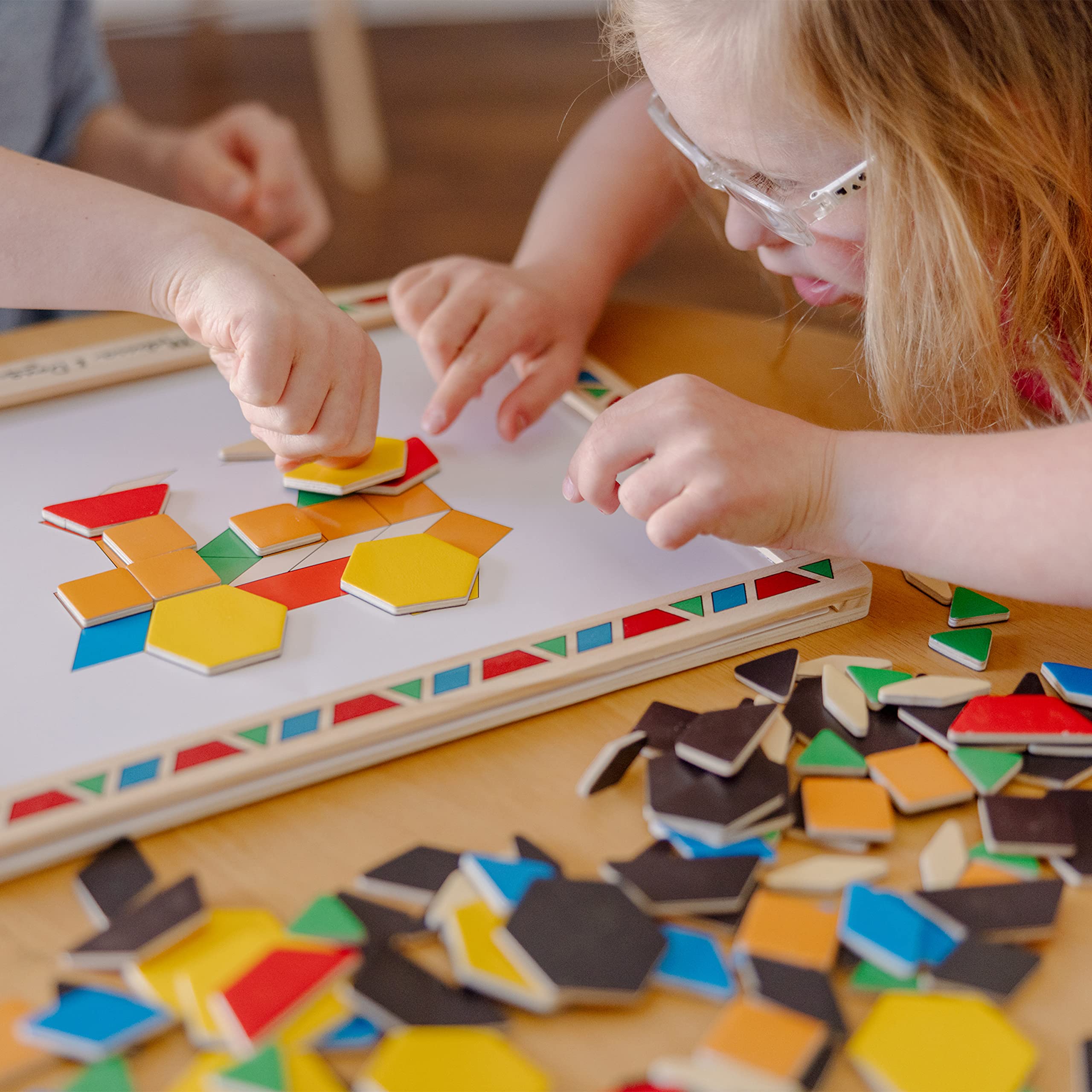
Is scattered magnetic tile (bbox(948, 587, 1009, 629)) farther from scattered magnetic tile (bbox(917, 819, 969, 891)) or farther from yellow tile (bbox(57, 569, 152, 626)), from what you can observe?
yellow tile (bbox(57, 569, 152, 626))

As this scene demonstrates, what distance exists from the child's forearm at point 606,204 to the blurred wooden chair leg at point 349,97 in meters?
1.46

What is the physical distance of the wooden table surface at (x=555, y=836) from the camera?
1.17ft

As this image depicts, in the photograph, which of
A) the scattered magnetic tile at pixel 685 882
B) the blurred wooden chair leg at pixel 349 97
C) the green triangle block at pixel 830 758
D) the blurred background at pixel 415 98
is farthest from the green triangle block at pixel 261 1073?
the blurred wooden chair leg at pixel 349 97

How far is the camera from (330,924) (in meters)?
0.38

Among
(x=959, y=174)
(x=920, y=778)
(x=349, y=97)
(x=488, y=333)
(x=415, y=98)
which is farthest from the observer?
(x=415, y=98)

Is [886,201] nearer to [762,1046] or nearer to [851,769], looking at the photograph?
[851,769]

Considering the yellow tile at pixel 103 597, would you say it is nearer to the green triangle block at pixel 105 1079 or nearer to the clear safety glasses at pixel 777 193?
the green triangle block at pixel 105 1079

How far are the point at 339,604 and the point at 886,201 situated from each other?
354 mm

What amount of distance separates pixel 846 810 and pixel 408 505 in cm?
30

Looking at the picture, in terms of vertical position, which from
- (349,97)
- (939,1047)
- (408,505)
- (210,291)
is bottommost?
(939,1047)

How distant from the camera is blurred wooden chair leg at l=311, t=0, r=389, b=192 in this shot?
2.17 m

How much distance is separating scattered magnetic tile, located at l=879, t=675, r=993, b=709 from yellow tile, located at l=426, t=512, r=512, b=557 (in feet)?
0.71

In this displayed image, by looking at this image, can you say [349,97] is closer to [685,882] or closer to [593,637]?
[593,637]

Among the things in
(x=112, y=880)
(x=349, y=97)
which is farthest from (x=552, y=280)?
(x=349, y=97)
